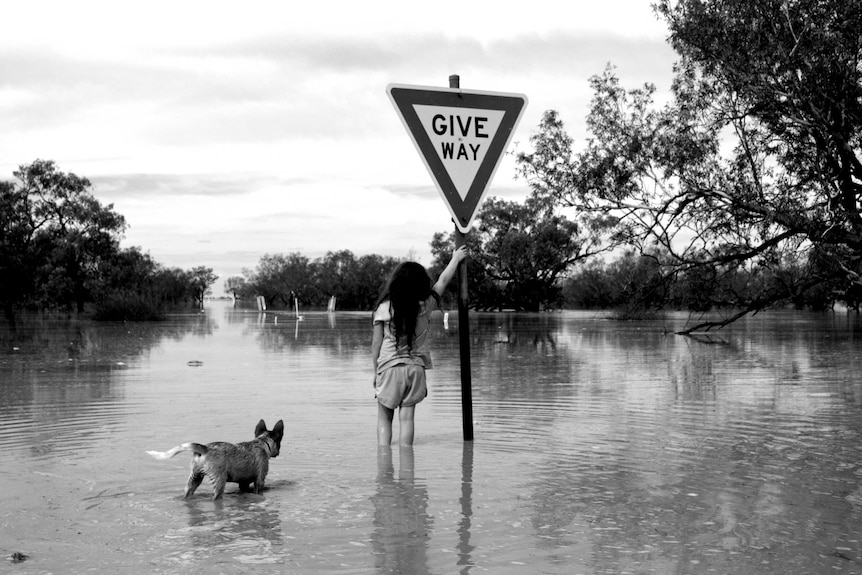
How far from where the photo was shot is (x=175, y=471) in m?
6.90

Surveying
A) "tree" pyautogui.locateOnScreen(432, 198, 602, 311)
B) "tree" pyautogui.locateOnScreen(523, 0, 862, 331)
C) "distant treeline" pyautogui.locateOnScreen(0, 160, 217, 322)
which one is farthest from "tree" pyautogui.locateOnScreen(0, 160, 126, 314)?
"tree" pyautogui.locateOnScreen(523, 0, 862, 331)

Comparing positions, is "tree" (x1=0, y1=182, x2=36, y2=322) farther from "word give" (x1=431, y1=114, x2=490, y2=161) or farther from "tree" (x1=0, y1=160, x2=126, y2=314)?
"word give" (x1=431, y1=114, x2=490, y2=161)

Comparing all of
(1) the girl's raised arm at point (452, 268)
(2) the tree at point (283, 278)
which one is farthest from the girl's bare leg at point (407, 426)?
(2) the tree at point (283, 278)

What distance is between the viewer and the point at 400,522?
5.31 m

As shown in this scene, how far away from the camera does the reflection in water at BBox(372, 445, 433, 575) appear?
454 centimetres

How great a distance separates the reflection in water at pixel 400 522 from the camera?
4539 mm

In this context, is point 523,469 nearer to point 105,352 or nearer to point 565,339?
point 105,352

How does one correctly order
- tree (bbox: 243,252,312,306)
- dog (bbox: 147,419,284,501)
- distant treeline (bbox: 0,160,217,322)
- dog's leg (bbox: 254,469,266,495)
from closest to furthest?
dog (bbox: 147,419,284,501)
dog's leg (bbox: 254,469,266,495)
distant treeline (bbox: 0,160,217,322)
tree (bbox: 243,252,312,306)

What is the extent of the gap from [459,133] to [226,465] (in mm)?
3094

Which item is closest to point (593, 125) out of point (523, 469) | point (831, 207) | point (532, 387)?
point (831, 207)

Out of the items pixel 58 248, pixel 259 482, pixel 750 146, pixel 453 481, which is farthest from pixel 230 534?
pixel 58 248

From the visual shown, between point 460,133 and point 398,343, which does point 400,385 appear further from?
point 460,133

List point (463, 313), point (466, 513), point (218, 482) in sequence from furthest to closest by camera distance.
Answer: point (463, 313)
point (218, 482)
point (466, 513)

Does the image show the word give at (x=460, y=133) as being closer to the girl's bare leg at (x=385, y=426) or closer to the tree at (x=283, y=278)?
the girl's bare leg at (x=385, y=426)
